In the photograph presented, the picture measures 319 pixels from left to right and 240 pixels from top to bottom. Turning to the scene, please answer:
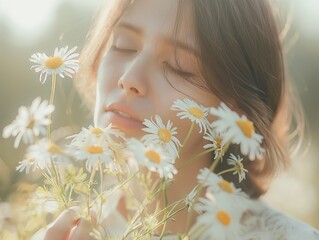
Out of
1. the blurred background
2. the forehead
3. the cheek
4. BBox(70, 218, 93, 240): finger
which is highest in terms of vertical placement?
the forehead

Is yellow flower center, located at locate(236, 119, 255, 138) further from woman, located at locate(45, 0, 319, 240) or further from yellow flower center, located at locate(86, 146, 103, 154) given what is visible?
woman, located at locate(45, 0, 319, 240)

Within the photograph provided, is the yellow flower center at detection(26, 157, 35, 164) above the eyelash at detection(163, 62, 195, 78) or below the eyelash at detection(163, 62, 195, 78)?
below

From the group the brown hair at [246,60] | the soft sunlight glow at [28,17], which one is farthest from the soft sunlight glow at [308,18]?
the brown hair at [246,60]

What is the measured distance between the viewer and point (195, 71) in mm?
977

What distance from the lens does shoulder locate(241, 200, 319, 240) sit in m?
1.14

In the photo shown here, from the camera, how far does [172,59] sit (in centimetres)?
95

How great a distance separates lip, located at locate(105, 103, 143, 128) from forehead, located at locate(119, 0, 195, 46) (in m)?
0.12

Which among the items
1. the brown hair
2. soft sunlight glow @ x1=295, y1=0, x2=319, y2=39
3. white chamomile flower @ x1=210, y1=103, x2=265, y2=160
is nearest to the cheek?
the brown hair

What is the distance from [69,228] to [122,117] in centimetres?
23

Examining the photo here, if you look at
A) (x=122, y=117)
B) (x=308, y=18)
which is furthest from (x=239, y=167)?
(x=308, y=18)

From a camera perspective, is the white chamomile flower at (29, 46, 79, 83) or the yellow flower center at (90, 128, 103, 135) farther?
the white chamomile flower at (29, 46, 79, 83)

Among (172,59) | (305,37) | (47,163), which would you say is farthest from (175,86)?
(305,37)

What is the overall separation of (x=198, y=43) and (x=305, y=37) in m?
4.75

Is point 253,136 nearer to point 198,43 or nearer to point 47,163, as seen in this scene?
point 47,163
